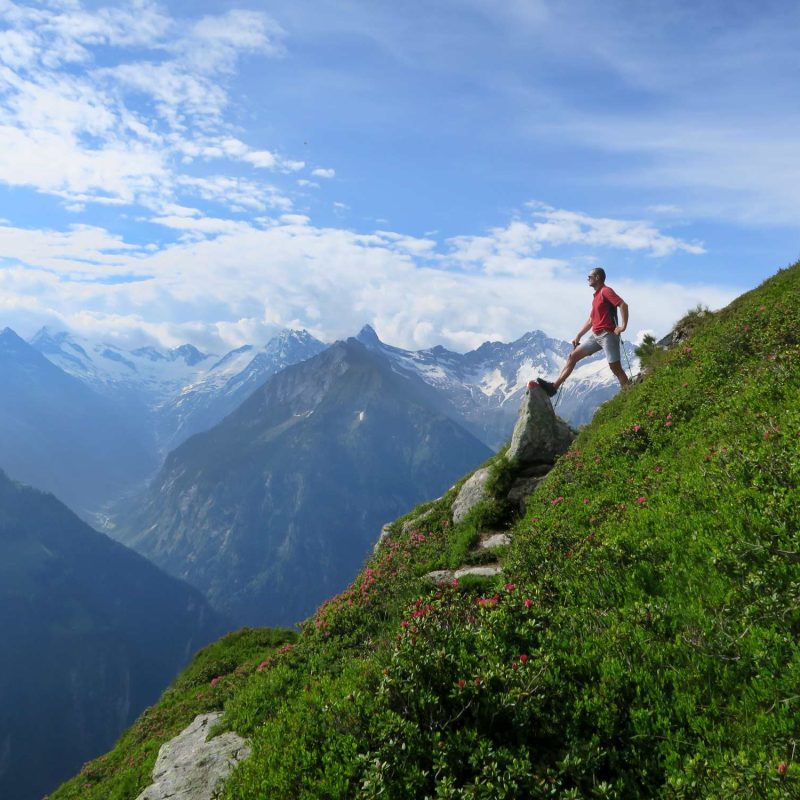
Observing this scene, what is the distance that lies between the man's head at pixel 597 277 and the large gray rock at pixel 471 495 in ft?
26.1

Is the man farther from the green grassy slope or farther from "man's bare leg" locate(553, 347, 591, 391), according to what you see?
the green grassy slope

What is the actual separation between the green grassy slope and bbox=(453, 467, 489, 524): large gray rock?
695cm

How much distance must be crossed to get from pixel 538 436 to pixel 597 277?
243 inches

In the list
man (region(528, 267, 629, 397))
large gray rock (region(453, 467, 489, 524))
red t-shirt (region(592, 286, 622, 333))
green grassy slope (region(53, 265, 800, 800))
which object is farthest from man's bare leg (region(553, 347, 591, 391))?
green grassy slope (region(53, 265, 800, 800))

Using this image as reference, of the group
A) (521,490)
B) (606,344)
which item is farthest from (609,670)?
(606,344)

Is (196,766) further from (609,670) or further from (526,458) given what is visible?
(526,458)

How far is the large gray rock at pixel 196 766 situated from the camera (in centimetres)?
966

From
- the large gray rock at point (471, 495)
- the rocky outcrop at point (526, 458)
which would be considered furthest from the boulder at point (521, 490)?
the large gray rock at point (471, 495)

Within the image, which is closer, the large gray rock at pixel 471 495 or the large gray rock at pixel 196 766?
the large gray rock at pixel 196 766

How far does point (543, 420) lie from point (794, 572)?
13.7 metres

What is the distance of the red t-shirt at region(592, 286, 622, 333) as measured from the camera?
19.6 metres

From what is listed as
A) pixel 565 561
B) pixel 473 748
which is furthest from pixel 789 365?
pixel 473 748

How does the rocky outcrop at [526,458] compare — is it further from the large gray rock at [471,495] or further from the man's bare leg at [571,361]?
the man's bare leg at [571,361]

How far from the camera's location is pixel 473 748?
19.6 ft
